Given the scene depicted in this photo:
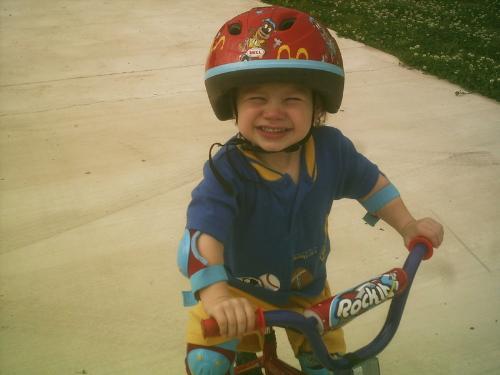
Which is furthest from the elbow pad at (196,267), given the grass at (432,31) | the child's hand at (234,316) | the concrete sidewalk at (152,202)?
the grass at (432,31)

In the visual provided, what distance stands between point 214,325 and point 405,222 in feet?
2.72

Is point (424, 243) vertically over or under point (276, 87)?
under

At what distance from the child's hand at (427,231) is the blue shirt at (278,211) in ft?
0.71

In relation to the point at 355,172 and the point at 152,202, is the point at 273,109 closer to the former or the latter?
the point at 355,172

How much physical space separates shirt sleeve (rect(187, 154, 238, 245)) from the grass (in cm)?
446

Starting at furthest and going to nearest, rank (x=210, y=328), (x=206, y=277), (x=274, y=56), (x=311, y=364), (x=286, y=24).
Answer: (x=311, y=364), (x=286, y=24), (x=274, y=56), (x=206, y=277), (x=210, y=328)

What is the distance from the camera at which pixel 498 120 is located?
468cm

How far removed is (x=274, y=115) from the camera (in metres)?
1.62

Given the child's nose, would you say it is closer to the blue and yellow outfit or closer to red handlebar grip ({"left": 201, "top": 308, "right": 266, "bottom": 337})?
the blue and yellow outfit

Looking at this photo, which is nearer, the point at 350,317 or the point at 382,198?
the point at 350,317

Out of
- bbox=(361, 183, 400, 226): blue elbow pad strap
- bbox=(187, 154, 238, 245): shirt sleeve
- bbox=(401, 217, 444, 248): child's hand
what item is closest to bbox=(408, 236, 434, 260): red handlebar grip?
bbox=(401, 217, 444, 248): child's hand

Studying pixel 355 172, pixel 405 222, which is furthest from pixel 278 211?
pixel 405 222

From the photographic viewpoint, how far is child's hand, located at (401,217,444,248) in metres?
Answer: 1.61

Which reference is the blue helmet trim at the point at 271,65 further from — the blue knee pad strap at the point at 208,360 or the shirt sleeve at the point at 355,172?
the blue knee pad strap at the point at 208,360
